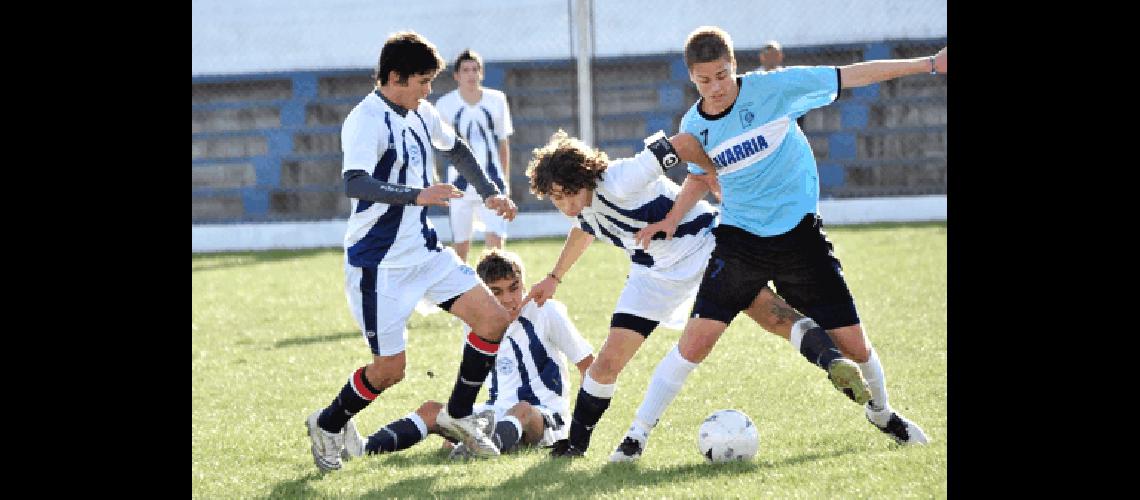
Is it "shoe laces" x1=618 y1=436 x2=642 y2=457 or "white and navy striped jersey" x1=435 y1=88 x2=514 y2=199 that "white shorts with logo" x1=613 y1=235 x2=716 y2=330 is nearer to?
"shoe laces" x1=618 y1=436 x2=642 y2=457

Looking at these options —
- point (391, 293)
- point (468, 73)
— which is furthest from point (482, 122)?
point (391, 293)

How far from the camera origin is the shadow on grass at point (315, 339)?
900cm

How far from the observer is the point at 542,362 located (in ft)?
19.4

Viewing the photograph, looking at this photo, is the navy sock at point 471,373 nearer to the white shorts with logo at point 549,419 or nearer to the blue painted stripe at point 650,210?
the white shorts with logo at point 549,419

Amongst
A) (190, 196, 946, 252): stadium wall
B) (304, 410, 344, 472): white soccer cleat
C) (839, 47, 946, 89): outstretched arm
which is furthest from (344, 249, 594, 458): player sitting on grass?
(190, 196, 946, 252): stadium wall

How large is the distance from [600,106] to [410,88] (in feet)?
41.8

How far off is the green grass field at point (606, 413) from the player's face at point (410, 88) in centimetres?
144

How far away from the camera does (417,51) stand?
5.32 m

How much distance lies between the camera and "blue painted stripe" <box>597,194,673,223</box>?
5.42m

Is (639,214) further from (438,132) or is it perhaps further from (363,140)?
(363,140)
